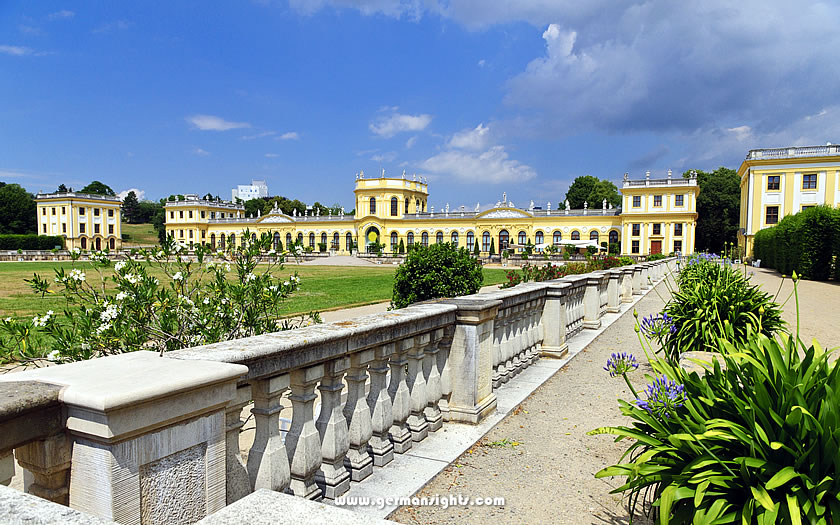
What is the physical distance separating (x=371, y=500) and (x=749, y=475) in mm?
Answer: 1948

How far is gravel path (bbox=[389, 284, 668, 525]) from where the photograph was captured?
3037 millimetres

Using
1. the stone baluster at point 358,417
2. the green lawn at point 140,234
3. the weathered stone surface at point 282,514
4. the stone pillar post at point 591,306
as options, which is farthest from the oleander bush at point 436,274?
the green lawn at point 140,234

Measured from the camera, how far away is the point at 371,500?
10.1 ft

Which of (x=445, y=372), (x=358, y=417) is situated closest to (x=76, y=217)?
(x=445, y=372)

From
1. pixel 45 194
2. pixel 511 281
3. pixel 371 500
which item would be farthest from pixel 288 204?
pixel 371 500

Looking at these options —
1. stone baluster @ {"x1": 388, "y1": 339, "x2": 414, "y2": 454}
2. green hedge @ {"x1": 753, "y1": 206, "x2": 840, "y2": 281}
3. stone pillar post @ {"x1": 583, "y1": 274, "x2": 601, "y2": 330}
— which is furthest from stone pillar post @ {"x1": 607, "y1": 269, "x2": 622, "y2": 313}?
green hedge @ {"x1": 753, "y1": 206, "x2": 840, "y2": 281}

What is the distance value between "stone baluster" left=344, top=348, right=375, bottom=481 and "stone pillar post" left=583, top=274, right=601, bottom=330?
7.40 metres

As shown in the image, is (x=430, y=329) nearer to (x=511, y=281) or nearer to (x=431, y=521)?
(x=431, y=521)

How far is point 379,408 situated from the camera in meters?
3.54

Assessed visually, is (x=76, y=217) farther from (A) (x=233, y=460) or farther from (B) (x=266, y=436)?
(A) (x=233, y=460)

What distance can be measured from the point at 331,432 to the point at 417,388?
1.10 meters

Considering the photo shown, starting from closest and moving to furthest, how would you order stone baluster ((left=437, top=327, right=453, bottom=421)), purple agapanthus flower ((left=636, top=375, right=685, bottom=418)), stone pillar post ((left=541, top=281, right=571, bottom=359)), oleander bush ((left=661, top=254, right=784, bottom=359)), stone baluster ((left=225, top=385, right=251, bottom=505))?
1. stone baluster ((left=225, top=385, right=251, bottom=505))
2. purple agapanthus flower ((left=636, top=375, right=685, bottom=418))
3. stone baluster ((left=437, top=327, right=453, bottom=421))
4. oleander bush ((left=661, top=254, right=784, bottom=359))
5. stone pillar post ((left=541, top=281, right=571, bottom=359))

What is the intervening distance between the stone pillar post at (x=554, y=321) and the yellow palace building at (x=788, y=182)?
50.4m

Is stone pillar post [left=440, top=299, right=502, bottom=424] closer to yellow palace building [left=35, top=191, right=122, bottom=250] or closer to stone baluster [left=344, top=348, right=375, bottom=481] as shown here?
stone baluster [left=344, top=348, right=375, bottom=481]
